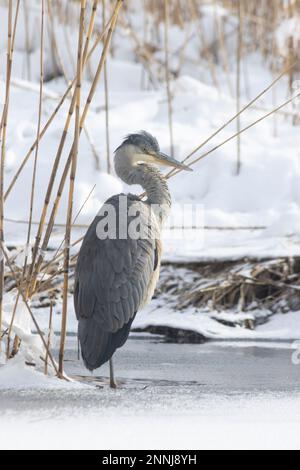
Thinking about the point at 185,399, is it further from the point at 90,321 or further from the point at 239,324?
the point at 239,324

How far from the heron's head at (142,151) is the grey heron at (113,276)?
1.05ft

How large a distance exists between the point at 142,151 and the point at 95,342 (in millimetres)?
1064

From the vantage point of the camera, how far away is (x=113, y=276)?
445cm

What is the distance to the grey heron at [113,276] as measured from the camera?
14.3 ft

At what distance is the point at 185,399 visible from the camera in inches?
153

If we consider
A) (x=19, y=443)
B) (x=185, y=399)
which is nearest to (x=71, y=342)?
(x=185, y=399)

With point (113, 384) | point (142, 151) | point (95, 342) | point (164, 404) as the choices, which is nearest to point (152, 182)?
point (142, 151)

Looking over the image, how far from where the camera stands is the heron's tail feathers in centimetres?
427

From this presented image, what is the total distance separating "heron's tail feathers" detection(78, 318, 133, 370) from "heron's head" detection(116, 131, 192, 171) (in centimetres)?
92

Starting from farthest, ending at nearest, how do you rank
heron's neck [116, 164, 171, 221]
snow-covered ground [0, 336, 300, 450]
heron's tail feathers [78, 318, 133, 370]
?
heron's neck [116, 164, 171, 221] < heron's tail feathers [78, 318, 133, 370] < snow-covered ground [0, 336, 300, 450]

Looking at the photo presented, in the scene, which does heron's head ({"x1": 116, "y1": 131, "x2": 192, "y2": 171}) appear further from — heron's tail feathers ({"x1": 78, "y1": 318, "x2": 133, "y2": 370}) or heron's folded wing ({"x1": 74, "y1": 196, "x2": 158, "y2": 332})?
heron's tail feathers ({"x1": 78, "y1": 318, "x2": 133, "y2": 370})

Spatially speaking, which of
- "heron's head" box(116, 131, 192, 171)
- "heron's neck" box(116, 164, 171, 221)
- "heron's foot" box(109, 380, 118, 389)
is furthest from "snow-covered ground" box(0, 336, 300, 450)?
"heron's head" box(116, 131, 192, 171)

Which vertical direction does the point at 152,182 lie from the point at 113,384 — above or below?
above

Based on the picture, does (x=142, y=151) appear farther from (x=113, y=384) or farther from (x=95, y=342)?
(x=113, y=384)
